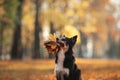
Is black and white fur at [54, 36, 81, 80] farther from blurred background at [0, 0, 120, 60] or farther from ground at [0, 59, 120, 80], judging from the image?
blurred background at [0, 0, 120, 60]

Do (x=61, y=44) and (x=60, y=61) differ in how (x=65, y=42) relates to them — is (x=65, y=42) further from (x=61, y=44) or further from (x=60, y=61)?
(x=60, y=61)

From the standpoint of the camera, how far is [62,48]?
26.9 feet

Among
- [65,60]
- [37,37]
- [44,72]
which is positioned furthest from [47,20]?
[65,60]

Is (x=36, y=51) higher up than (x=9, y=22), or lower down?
lower down

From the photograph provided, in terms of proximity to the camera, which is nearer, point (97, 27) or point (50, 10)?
point (50, 10)

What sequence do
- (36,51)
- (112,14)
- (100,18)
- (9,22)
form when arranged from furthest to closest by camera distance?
(112,14) < (100,18) < (36,51) < (9,22)

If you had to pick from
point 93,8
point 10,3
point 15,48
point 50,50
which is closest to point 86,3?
point 93,8

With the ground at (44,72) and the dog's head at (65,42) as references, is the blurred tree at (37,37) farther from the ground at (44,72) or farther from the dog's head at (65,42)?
the dog's head at (65,42)

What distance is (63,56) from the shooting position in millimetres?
8180

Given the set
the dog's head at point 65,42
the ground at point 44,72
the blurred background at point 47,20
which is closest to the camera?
the dog's head at point 65,42

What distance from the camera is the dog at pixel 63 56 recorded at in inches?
322

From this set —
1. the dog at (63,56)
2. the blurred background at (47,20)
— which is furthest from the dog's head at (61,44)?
the blurred background at (47,20)

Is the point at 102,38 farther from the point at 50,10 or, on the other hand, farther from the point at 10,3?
the point at 10,3

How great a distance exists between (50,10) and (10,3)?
33.5 ft
